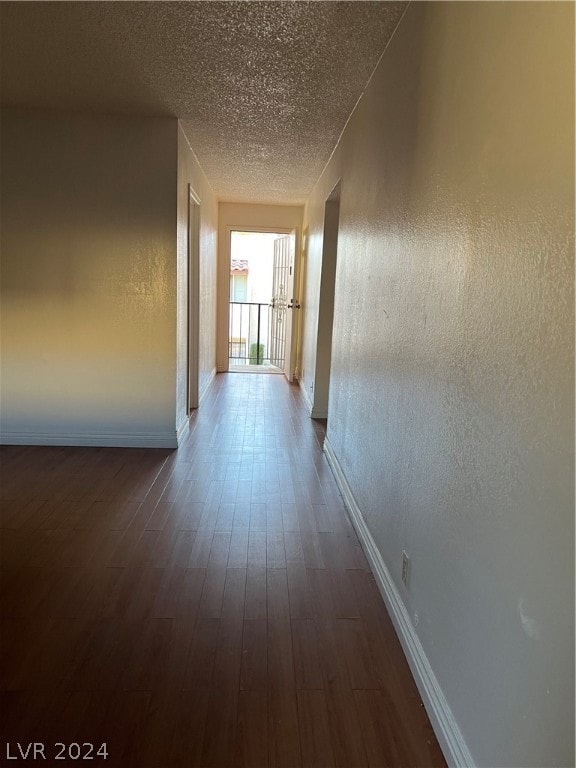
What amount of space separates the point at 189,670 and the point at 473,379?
1.30 metres

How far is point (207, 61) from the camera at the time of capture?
8.34 ft

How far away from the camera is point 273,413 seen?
508cm

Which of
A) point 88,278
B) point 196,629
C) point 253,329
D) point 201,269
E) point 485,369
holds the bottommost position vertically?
point 196,629

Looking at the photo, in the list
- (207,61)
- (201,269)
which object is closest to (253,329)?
(201,269)

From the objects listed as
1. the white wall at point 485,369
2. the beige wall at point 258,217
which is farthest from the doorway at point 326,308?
the white wall at point 485,369

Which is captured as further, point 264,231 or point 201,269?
point 264,231

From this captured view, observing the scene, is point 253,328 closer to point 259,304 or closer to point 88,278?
point 259,304

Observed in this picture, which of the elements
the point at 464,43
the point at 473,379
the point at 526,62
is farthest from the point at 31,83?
the point at 473,379

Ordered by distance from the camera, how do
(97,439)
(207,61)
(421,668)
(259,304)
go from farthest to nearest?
(259,304)
(97,439)
(207,61)
(421,668)

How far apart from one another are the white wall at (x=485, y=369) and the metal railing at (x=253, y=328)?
23.7 feet

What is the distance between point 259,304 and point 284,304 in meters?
1.75

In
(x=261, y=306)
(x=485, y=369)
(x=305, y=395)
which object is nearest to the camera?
(x=485, y=369)

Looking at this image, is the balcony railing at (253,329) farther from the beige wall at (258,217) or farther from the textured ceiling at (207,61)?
the textured ceiling at (207,61)

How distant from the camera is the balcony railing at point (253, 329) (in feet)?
30.5
